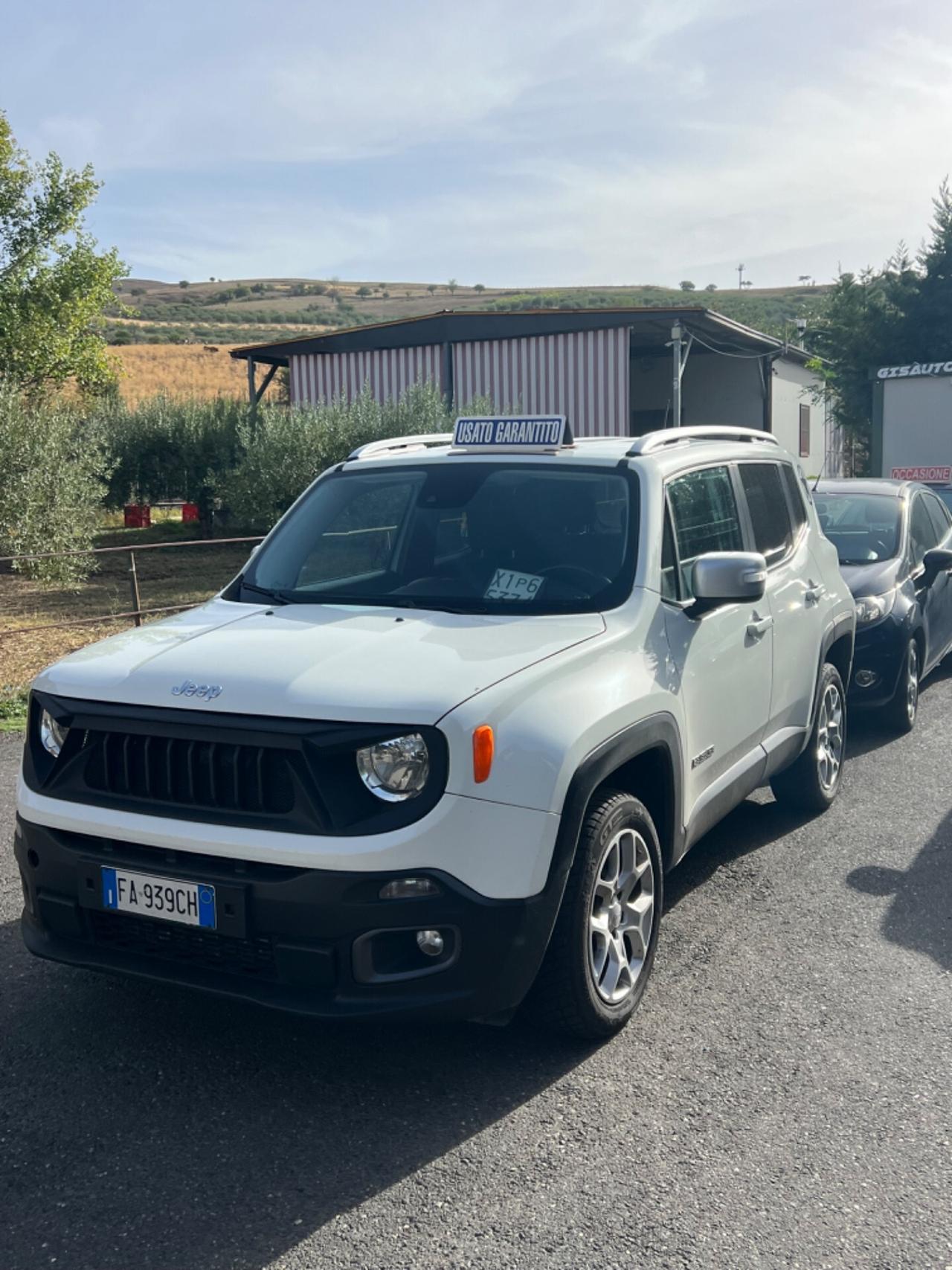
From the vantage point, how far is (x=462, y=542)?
4.52 m

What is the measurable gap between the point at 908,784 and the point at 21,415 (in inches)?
409

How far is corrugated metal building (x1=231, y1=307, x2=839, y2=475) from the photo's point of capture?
954 inches

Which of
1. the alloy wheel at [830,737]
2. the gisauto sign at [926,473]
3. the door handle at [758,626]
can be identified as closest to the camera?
the door handle at [758,626]

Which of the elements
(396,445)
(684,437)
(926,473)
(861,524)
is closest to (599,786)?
(684,437)

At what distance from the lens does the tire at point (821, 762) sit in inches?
236

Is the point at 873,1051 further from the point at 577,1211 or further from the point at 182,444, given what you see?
the point at 182,444

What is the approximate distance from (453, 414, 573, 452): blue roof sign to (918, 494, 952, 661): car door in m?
4.79

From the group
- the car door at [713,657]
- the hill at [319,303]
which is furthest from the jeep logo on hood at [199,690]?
the hill at [319,303]

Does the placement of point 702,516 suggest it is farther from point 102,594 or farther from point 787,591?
point 102,594

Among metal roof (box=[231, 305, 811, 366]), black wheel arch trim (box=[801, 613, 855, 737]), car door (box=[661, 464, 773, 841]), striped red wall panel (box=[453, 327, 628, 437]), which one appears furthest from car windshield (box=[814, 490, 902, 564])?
striped red wall panel (box=[453, 327, 628, 437])

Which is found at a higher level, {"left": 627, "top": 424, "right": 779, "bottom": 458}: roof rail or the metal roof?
the metal roof

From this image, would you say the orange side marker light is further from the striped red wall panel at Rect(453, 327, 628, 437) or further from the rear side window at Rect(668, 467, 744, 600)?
the striped red wall panel at Rect(453, 327, 628, 437)

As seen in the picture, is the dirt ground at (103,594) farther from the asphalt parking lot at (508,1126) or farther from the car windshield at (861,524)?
the asphalt parking lot at (508,1126)

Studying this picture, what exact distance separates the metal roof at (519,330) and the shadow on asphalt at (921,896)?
18.4 m
